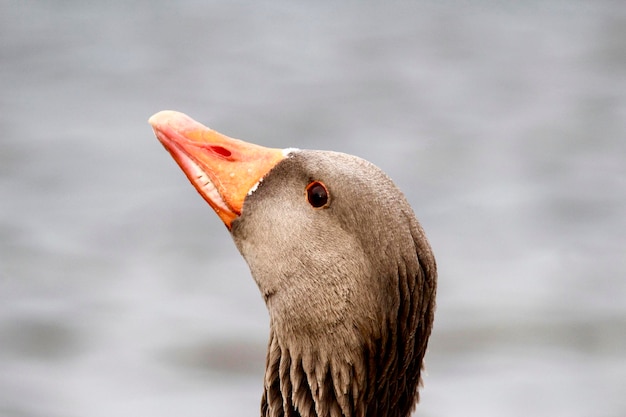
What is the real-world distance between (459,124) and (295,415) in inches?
290

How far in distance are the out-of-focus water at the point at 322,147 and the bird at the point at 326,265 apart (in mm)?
3795

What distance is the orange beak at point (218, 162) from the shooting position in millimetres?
5027

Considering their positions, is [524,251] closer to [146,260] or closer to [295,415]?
[146,260]

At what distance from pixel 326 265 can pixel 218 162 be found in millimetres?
597

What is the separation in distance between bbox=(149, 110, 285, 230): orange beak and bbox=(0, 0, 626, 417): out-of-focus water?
4028 mm

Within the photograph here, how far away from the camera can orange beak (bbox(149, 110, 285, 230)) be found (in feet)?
16.5

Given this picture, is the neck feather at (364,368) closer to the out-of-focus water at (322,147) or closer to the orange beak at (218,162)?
the orange beak at (218,162)

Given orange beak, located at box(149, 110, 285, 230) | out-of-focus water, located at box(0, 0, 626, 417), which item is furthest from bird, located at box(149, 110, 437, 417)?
out-of-focus water, located at box(0, 0, 626, 417)

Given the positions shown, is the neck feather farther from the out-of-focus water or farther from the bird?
the out-of-focus water

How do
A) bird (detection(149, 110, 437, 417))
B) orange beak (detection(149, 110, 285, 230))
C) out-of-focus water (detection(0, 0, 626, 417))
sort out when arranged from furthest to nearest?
out-of-focus water (detection(0, 0, 626, 417)) < orange beak (detection(149, 110, 285, 230)) < bird (detection(149, 110, 437, 417))

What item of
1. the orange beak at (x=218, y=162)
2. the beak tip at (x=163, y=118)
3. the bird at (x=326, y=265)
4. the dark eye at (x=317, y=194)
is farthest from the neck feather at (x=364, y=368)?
the beak tip at (x=163, y=118)

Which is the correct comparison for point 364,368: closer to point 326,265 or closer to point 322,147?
point 326,265

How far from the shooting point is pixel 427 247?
475cm

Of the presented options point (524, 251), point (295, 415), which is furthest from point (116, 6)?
point (295, 415)
